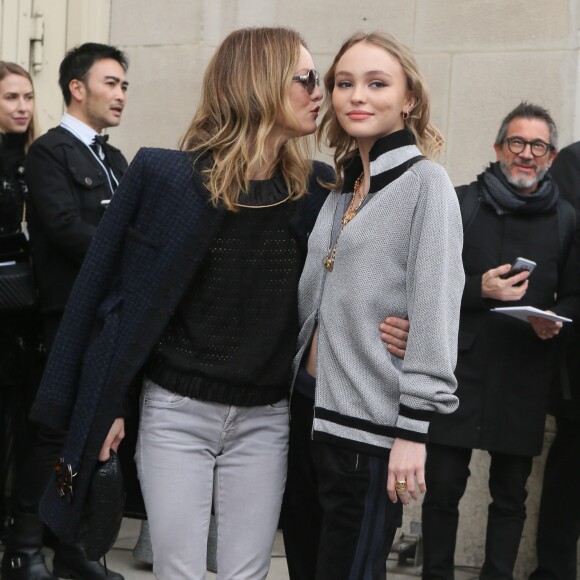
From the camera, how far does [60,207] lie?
4902 mm

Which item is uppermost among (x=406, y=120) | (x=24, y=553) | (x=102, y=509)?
(x=406, y=120)

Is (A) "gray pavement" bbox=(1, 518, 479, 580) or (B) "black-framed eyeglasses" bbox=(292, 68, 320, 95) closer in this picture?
(B) "black-framed eyeglasses" bbox=(292, 68, 320, 95)

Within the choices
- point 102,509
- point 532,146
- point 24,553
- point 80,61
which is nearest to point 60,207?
point 80,61

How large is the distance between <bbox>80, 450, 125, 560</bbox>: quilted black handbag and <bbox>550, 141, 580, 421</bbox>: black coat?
2464 millimetres

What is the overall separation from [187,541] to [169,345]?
502mm

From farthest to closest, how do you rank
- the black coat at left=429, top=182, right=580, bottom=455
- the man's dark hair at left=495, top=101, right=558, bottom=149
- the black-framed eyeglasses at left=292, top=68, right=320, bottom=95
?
the man's dark hair at left=495, top=101, right=558, bottom=149 < the black coat at left=429, top=182, right=580, bottom=455 < the black-framed eyeglasses at left=292, top=68, right=320, bottom=95

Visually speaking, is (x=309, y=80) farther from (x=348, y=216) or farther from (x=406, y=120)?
(x=348, y=216)

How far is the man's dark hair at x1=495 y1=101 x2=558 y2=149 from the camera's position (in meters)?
5.08

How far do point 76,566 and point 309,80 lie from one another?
2.72 metres

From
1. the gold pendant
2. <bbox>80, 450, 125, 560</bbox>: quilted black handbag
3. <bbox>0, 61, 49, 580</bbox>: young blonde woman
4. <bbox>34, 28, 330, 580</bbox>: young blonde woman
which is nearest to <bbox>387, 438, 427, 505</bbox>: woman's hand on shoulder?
<bbox>34, 28, 330, 580</bbox>: young blonde woman

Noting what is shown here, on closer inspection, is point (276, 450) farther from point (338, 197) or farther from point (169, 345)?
point (338, 197)

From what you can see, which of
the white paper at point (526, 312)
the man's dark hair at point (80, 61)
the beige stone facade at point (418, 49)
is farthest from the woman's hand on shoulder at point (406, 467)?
the man's dark hair at point (80, 61)

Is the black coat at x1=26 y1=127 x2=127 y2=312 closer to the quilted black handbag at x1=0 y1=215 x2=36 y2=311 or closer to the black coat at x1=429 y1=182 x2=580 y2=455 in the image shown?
the quilted black handbag at x1=0 y1=215 x2=36 y2=311

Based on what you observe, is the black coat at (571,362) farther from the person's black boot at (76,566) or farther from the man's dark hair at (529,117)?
the person's black boot at (76,566)
